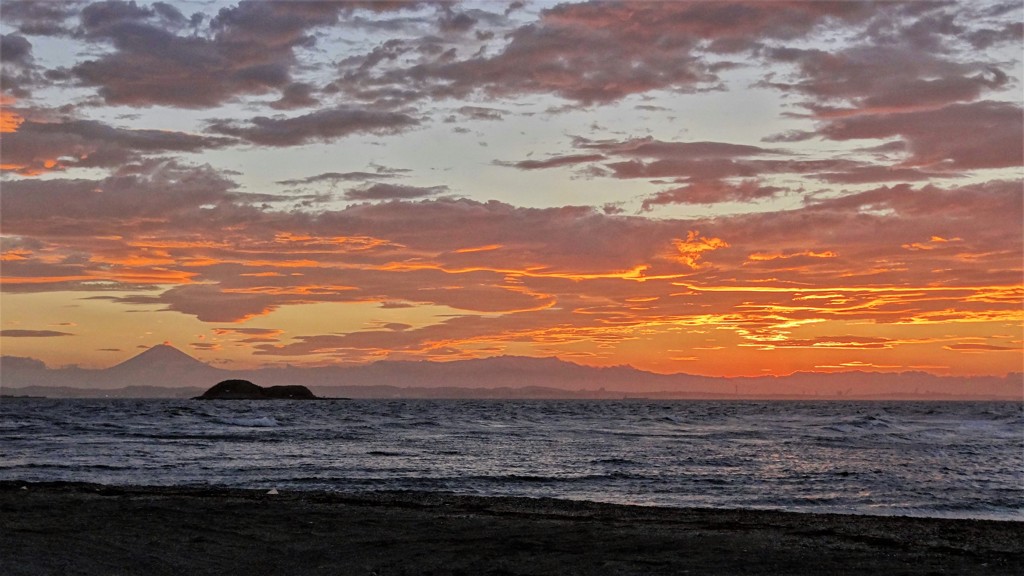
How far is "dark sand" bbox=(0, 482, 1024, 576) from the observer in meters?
13.5

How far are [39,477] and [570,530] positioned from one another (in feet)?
72.2

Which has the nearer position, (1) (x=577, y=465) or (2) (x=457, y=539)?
(2) (x=457, y=539)

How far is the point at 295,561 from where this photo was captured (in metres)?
14.1

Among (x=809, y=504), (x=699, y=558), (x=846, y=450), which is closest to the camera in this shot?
(x=699, y=558)

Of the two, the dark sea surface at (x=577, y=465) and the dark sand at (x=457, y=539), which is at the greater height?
the dark sand at (x=457, y=539)

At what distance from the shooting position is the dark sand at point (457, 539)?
532 inches

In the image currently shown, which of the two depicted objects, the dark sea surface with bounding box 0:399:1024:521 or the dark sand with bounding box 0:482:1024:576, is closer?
the dark sand with bounding box 0:482:1024:576

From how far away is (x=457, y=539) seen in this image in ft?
52.0

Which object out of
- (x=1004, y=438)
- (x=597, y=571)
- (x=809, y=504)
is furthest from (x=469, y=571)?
(x=1004, y=438)

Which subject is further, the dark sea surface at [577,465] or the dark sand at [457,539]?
the dark sea surface at [577,465]

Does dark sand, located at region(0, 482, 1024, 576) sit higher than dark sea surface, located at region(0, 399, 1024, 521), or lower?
higher

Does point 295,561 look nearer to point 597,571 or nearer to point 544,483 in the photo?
point 597,571

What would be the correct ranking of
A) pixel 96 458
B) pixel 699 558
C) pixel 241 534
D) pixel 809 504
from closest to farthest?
1. pixel 699 558
2. pixel 241 534
3. pixel 809 504
4. pixel 96 458

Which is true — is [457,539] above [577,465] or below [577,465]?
above
